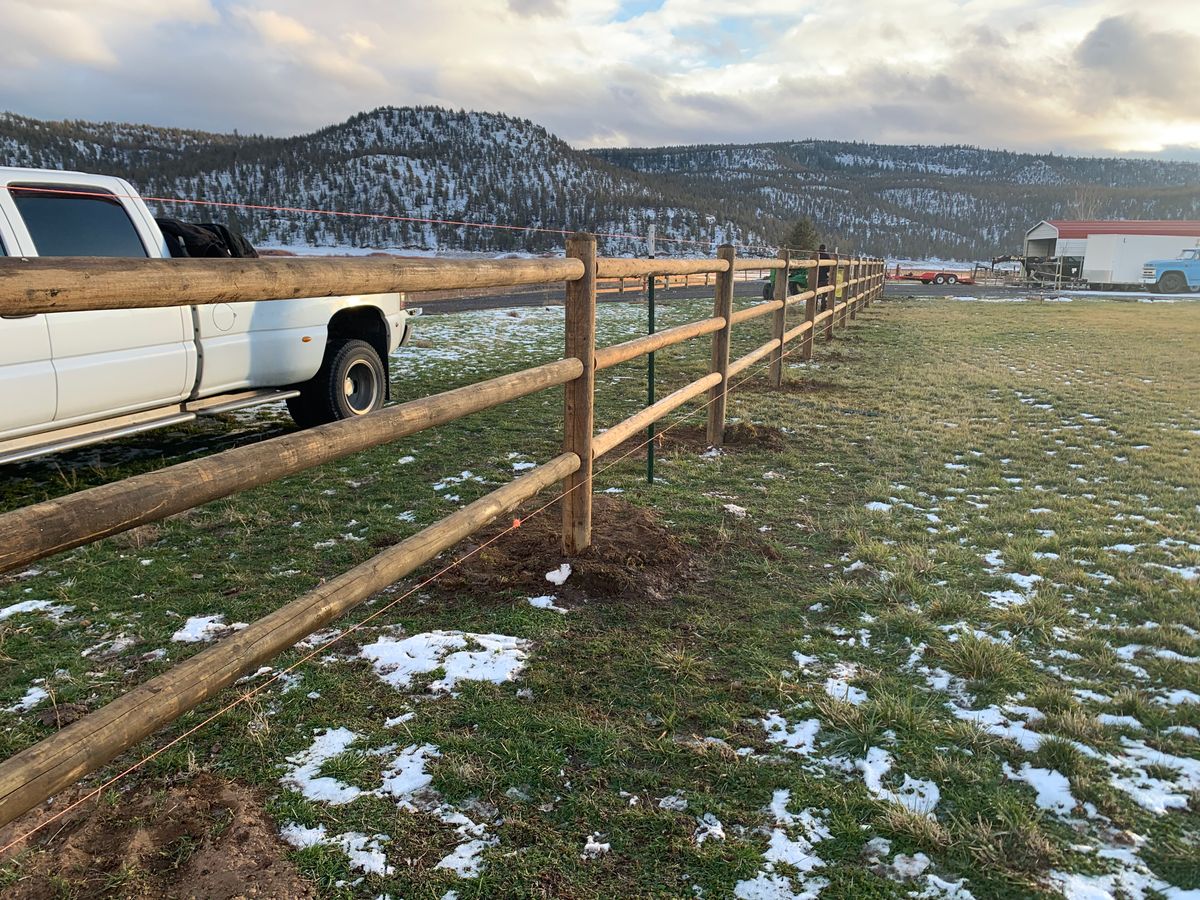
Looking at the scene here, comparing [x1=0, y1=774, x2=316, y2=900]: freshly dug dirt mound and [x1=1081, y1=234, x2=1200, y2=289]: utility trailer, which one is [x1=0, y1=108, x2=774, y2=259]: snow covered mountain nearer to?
[x1=1081, y1=234, x2=1200, y2=289]: utility trailer

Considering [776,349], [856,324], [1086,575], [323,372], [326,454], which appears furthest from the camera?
[856,324]

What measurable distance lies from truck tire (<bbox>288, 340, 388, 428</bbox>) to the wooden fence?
367 cm

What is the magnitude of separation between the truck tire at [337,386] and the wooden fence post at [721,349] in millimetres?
3155

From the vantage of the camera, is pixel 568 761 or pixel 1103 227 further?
pixel 1103 227

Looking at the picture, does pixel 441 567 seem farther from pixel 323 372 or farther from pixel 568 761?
pixel 323 372

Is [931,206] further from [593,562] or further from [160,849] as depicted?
[160,849]

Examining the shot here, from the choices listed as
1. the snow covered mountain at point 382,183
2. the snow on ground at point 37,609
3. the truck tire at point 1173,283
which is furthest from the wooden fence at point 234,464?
the snow covered mountain at point 382,183

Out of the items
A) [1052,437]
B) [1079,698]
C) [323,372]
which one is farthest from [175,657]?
[1052,437]

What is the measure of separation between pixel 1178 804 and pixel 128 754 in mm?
3218

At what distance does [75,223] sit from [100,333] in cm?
82

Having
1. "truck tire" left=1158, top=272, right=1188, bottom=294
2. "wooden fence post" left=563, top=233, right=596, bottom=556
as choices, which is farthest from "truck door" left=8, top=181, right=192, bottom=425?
"truck tire" left=1158, top=272, right=1188, bottom=294

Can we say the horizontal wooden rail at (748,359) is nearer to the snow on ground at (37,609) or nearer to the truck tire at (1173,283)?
the snow on ground at (37,609)

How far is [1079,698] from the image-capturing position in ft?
8.68

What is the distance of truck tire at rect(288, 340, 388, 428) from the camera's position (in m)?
6.56
